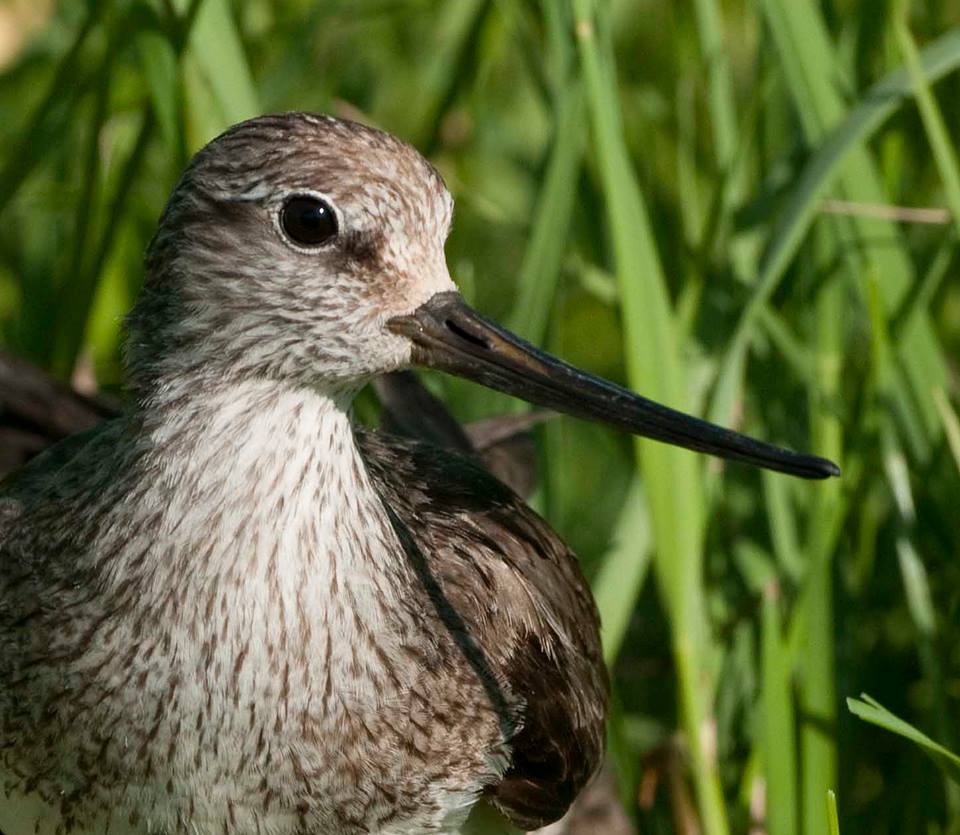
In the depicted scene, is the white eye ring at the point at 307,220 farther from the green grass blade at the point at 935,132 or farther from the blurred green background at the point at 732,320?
the green grass blade at the point at 935,132

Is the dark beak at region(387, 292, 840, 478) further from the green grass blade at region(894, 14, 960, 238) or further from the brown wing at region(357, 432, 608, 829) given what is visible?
the green grass blade at region(894, 14, 960, 238)

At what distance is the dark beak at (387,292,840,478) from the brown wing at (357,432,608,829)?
0.39m

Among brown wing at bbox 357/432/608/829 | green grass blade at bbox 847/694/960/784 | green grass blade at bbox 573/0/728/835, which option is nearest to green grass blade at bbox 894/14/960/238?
green grass blade at bbox 573/0/728/835

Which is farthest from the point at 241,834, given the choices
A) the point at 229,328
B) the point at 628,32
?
the point at 628,32

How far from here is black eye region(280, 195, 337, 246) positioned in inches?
105

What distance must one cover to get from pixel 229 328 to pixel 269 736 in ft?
2.01

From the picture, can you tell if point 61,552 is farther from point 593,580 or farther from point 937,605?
point 937,605

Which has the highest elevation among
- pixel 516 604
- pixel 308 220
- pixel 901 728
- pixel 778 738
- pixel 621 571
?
pixel 308 220

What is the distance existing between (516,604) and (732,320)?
1.04 m

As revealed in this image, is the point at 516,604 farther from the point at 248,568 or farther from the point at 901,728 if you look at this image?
the point at 901,728

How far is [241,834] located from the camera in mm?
2881

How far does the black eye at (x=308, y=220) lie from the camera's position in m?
2.68

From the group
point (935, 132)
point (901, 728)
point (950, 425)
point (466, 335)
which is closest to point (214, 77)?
point (466, 335)

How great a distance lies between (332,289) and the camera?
2.69 metres
